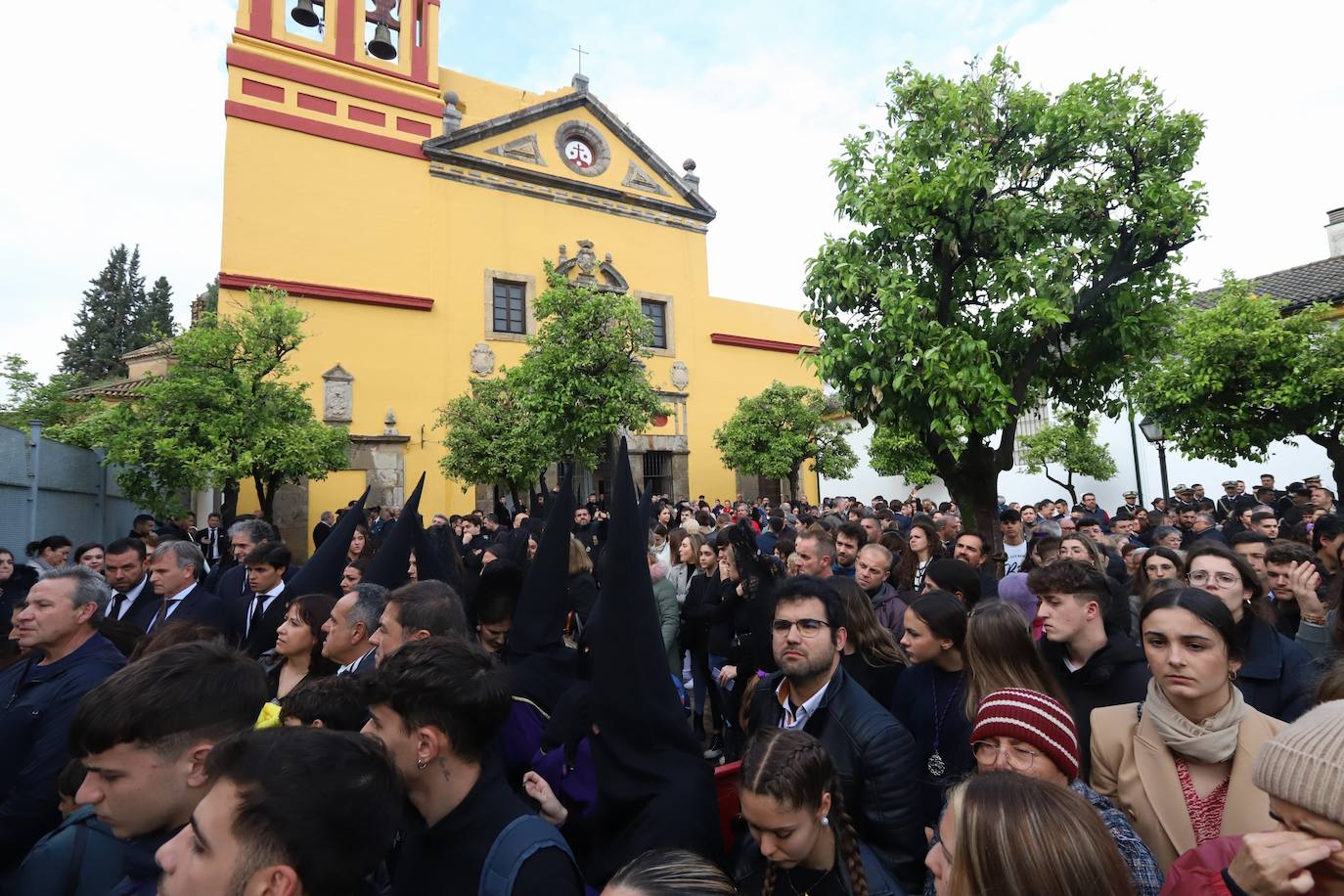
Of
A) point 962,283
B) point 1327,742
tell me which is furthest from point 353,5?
point 1327,742

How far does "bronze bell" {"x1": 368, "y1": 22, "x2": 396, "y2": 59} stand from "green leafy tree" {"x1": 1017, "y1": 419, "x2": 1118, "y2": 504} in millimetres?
20587

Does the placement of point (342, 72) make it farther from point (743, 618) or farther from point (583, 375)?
point (743, 618)

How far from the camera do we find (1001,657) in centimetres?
276

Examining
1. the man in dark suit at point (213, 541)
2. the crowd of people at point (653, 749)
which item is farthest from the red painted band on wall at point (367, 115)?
the crowd of people at point (653, 749)

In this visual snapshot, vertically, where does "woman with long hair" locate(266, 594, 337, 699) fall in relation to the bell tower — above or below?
below

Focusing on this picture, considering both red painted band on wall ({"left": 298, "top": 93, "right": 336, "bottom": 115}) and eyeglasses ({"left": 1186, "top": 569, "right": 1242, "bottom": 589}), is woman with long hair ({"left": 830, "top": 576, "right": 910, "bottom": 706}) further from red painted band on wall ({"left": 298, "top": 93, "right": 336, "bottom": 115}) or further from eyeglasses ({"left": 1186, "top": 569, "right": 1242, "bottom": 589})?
red painted band on wall ({"left": 298, "top": 93, "right": 336, "bottom": 115})

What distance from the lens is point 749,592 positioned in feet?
15.5

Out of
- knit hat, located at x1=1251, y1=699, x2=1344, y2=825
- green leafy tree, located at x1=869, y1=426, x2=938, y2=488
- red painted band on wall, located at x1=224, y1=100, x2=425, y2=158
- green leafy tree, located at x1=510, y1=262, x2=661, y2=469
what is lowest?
knit hat, located at x1=1251, y1=699, x2=1344, y2=825

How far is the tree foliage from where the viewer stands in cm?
4278

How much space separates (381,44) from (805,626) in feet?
72.6

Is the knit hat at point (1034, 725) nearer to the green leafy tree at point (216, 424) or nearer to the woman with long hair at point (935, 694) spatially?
the woman with long hair at point (935, 694)

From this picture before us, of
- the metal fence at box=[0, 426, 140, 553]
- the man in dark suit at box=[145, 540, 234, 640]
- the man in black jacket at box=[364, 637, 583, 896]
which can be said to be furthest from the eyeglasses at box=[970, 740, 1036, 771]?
the metal fence at box=[0, 426, 140, 553]

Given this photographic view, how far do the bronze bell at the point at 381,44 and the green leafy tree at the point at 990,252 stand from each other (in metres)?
16.9

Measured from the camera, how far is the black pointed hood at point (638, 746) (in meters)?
2.18
